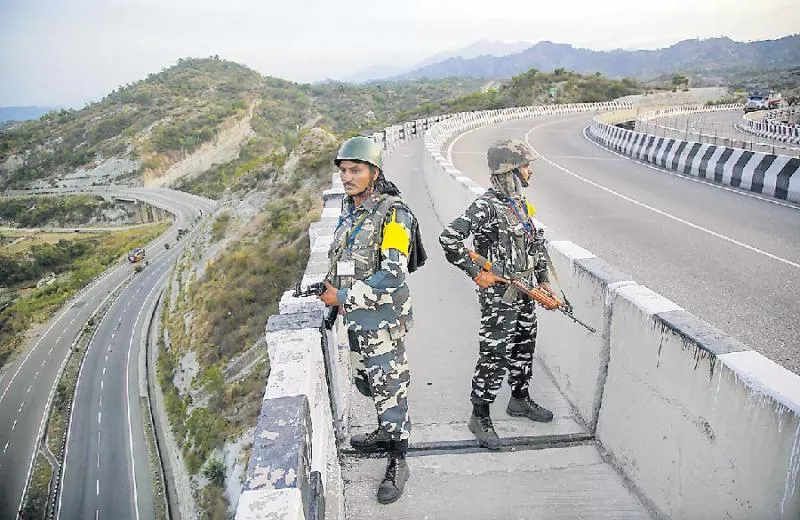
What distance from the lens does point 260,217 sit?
22.0 meters

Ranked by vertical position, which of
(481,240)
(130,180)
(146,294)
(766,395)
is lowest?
(146,294)

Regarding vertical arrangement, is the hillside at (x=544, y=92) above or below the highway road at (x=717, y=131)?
above

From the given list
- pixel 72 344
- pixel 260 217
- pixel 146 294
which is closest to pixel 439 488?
pixel 260 217

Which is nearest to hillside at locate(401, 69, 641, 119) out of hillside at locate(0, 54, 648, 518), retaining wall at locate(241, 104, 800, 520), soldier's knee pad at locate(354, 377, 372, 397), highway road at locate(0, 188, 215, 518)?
hillside at locate(0, 54, 648, 518)

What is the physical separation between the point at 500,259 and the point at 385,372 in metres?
1.17

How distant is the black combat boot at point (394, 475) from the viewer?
319 cm

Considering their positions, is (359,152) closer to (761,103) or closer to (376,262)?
(376,262)

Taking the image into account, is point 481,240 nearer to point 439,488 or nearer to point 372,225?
point 372,225

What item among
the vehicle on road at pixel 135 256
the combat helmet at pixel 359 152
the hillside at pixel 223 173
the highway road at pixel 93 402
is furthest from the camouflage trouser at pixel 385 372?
the vehicle on road at pixel 135 256

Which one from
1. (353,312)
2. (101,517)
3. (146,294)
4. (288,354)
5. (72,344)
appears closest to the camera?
(288,354)

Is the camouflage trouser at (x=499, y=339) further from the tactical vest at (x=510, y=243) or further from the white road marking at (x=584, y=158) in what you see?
the white road marking at (x=584, y=158)

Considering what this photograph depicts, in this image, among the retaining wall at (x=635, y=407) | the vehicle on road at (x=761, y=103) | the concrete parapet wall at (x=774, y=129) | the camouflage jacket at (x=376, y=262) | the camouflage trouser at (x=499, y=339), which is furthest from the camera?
the vehicle on road at (x=761, y=103)

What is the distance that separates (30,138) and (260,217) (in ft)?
364

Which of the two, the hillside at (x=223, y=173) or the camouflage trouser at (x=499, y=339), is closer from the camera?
the camouflage trouser at (x=499, y=339)
